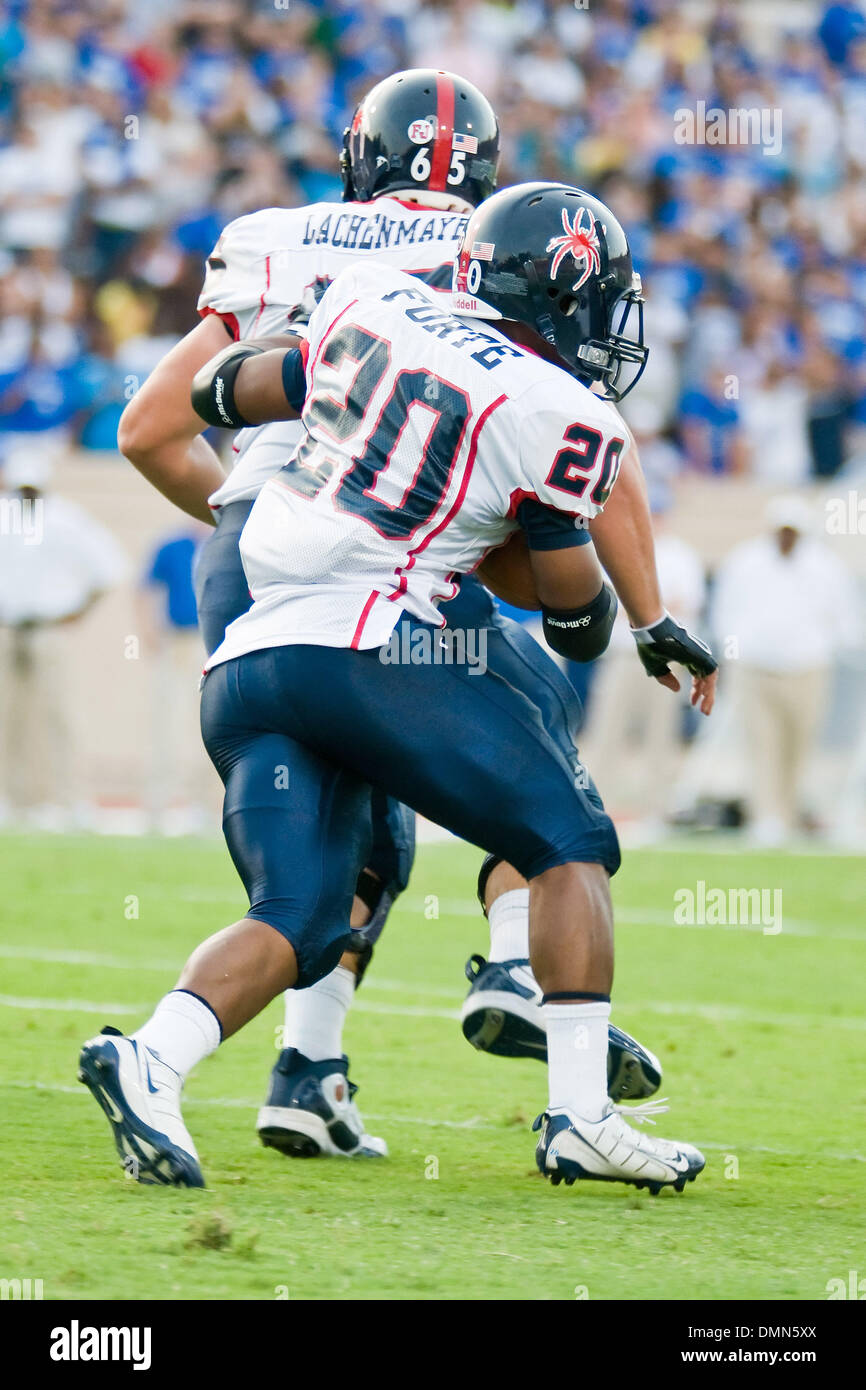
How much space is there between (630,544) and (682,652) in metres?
0.23

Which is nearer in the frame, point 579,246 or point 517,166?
point 579,246

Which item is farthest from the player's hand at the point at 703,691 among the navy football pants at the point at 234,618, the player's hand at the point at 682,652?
the navy football pants at the point at 234,618

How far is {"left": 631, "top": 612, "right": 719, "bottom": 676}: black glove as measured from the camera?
3.92m

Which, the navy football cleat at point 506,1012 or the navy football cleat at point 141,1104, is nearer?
the navy football cleat at point 141,1104

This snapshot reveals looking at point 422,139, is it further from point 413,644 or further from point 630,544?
point 413,644

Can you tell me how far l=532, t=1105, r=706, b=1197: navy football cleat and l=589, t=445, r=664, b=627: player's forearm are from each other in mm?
942

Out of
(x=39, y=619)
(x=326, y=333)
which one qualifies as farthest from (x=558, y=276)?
(x=39, y=619)

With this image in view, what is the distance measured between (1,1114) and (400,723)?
139 cm

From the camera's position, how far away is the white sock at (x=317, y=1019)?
4.22 meters

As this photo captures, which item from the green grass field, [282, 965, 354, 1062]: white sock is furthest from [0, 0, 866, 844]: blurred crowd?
[282, 965, 354, 1062]: white sock

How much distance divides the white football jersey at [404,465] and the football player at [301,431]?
271 millimetres

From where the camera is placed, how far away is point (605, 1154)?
370cm

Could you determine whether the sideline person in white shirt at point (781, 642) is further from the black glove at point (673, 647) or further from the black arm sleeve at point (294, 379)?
the black arm sleeve at point (294, 379)

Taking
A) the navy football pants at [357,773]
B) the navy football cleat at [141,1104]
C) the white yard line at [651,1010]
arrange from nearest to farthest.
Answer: the navy football cleat at [141,1104]
the navy football pants at [357,773]
the white yard line at [651,1010]
